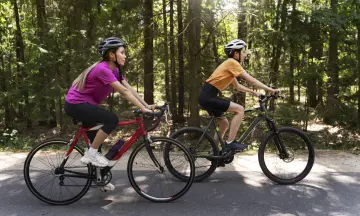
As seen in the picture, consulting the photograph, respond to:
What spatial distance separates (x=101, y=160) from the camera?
418 centimetres

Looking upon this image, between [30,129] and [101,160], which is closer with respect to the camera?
[101,160]

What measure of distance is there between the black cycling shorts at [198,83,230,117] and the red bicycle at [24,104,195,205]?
37.8 inches

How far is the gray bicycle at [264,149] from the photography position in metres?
5.08

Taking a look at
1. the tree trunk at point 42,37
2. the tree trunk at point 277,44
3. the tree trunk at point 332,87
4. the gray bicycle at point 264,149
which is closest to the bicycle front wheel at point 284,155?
A: the gray bicycle at point 264,149

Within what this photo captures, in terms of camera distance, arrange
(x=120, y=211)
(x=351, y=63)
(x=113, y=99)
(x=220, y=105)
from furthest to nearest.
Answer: (x=113, y=99) → (x=351, y=63) → (x=220, y=105) → (x=120, y=211)

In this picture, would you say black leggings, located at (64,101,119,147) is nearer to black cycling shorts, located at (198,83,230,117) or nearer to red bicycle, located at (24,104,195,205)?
red bicycle, located at (24,104,195,205)

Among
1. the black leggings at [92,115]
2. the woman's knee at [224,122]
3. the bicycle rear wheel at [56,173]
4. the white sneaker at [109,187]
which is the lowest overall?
the white sneaker at [109,187]

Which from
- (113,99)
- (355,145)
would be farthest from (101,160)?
(113,99)

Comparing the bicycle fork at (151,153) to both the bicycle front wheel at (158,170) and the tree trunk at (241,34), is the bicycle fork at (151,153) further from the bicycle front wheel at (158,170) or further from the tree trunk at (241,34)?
the tree trunk at (241,34)

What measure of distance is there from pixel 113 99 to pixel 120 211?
1058cm

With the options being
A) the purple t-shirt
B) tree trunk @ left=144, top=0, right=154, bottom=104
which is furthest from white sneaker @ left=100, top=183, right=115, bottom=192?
tree trunk @ left=144, top=0, right=154, bottom=104

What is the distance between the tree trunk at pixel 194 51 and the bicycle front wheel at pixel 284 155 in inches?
252

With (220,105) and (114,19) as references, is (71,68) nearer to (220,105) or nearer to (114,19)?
(114,19)

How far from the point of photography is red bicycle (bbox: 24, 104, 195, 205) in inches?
170
